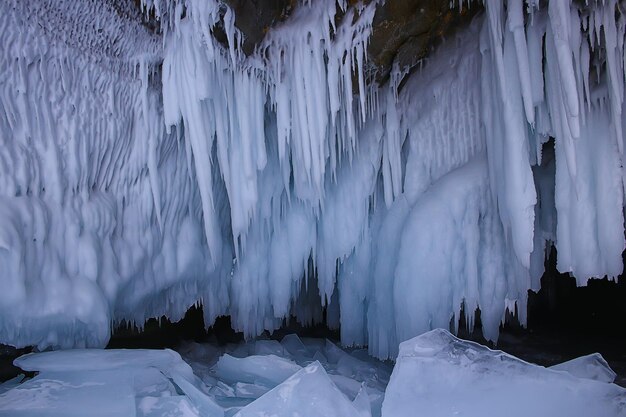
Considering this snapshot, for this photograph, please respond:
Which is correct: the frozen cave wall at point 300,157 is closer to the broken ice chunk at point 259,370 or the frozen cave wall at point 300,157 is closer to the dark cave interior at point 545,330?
the broken ice chunk at point 259,370

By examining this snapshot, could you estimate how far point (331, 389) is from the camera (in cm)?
267

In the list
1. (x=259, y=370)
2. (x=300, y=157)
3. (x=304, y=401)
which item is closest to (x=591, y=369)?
(x=304, y=401)

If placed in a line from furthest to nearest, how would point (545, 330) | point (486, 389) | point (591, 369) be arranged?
point (545, 330) → point (591, 369) → point (486, 389)

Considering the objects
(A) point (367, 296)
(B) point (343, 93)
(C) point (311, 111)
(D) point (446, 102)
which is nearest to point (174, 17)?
(C) point (311, 111)

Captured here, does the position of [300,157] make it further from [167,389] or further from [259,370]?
[167,389]

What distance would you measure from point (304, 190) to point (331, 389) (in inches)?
80.8

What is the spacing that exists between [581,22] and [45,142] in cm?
354

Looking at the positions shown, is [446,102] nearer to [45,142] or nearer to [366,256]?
[366,256]

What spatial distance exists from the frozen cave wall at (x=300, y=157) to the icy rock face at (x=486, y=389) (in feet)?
3.73

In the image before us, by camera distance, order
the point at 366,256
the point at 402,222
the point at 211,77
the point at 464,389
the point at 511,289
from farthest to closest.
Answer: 1. the point at 366,256
2. the point at 402,222
3. the point at 511,289
4. the point at 211,77
5. the point at 464,389

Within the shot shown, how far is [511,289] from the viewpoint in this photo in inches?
158

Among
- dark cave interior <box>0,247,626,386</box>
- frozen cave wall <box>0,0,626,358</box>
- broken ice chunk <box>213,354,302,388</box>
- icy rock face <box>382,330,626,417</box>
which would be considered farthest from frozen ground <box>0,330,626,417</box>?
dark cave interior <box>0,247,626,386</box>

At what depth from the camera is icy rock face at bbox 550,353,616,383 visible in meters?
2.89

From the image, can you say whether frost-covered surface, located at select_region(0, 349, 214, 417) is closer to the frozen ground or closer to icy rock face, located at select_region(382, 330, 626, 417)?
the frozen ground
